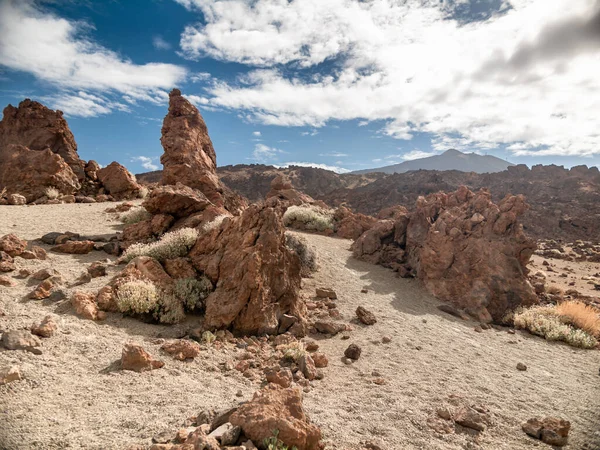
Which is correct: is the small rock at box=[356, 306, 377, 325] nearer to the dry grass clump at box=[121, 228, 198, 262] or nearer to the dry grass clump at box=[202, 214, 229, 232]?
the dry grass clump at box=[202, 214, 229, 232]

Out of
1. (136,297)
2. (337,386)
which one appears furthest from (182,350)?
(337,386)

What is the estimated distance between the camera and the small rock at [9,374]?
357cm

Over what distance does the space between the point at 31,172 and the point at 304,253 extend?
43.9ft

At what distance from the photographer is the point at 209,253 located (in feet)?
25.6

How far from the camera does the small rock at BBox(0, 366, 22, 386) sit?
3.57m

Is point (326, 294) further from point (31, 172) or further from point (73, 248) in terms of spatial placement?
point (31, 172)

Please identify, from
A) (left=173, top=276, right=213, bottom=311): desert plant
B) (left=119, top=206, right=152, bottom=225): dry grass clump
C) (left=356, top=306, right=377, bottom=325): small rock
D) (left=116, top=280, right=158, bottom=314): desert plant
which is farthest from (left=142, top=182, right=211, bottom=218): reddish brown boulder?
(left=356, top=306, right=377, bottom=325): small rock

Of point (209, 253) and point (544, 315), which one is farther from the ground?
point (209, 253)

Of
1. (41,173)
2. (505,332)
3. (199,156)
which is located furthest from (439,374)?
(41,173)

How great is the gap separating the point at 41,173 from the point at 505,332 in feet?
61.8

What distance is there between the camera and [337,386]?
491 centimetres

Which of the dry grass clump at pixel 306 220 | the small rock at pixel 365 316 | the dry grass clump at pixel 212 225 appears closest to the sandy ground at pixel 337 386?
the small rock at pixel 365 316

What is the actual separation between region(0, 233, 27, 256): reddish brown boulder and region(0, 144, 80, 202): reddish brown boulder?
9250mm

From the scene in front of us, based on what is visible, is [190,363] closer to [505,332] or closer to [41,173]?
[505,332]
